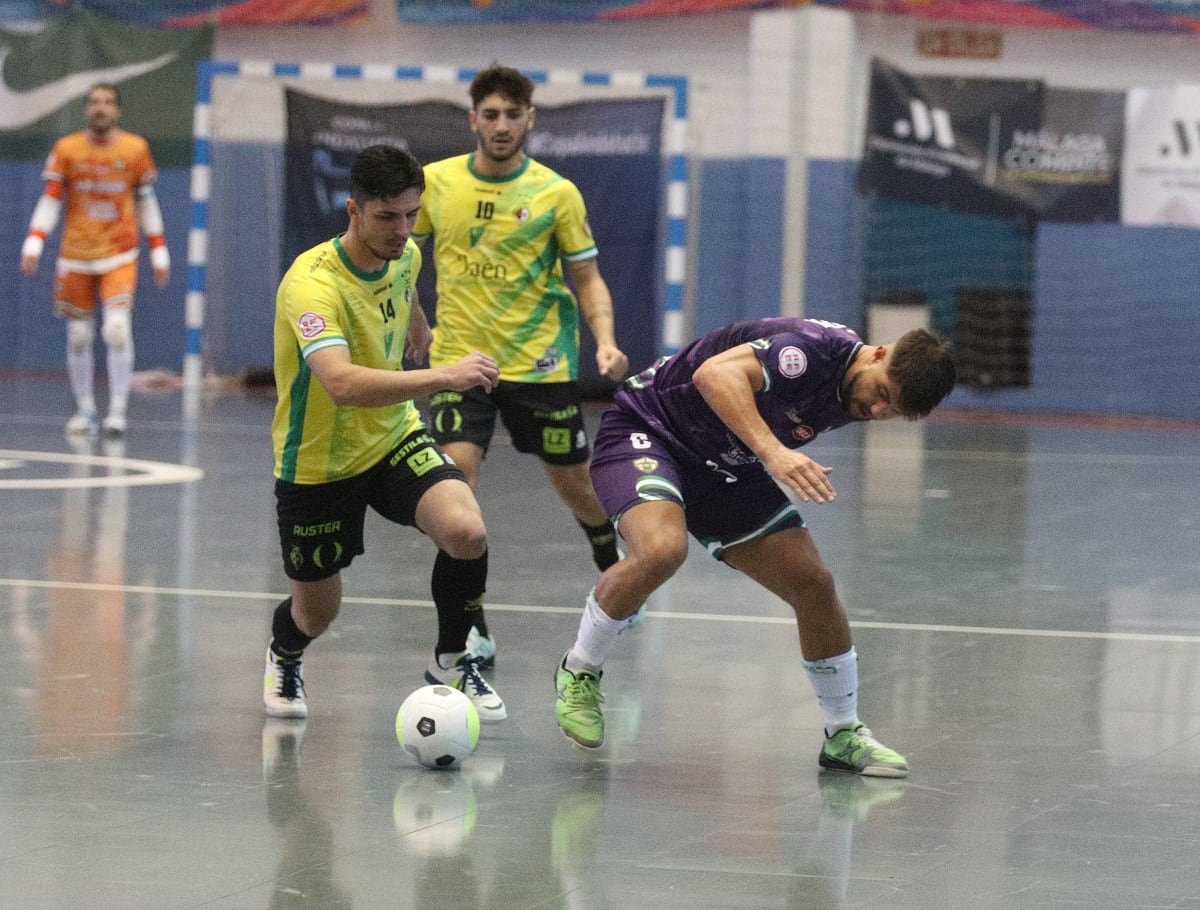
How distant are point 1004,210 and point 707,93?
313 centimetres

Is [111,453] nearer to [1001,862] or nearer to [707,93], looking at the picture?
[707,93]

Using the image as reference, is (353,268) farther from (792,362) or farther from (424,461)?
(792,362)

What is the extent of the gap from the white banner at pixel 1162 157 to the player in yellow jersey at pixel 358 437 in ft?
44.4

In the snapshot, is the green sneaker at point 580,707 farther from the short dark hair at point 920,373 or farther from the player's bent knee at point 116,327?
the player's bent knee at point 116,327

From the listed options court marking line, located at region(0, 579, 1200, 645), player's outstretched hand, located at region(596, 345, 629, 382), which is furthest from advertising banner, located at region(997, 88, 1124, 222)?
player's outstretched hand, located at region(596, 345, 629, 382)

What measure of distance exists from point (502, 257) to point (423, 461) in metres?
1.86

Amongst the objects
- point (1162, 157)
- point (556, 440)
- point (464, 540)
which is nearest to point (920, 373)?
point (464, 540)

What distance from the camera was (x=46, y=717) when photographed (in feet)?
20.5

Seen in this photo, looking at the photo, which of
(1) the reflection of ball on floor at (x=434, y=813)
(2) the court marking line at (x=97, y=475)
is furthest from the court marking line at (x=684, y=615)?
(2) the court marking line at (x=97, y=475)

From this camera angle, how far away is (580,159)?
19.3 meters

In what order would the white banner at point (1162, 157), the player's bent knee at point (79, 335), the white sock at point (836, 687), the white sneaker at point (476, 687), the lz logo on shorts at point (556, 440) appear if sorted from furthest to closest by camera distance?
the white banner at point (1162, 157) < the player's bent knee at point (79, 335) < the lz logo on shorts at point (556, 440) < the white sneaker at point (476, 687) < the white sock at point (836, 687)

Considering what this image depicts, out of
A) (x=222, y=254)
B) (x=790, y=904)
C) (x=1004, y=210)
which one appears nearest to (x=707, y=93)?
(x=1004, y=210)

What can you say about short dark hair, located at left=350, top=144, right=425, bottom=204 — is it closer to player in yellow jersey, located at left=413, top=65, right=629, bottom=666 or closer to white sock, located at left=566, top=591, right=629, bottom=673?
white sock, located at left=566, top=591, right=629, bottom=673

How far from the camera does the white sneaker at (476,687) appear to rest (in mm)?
6352
